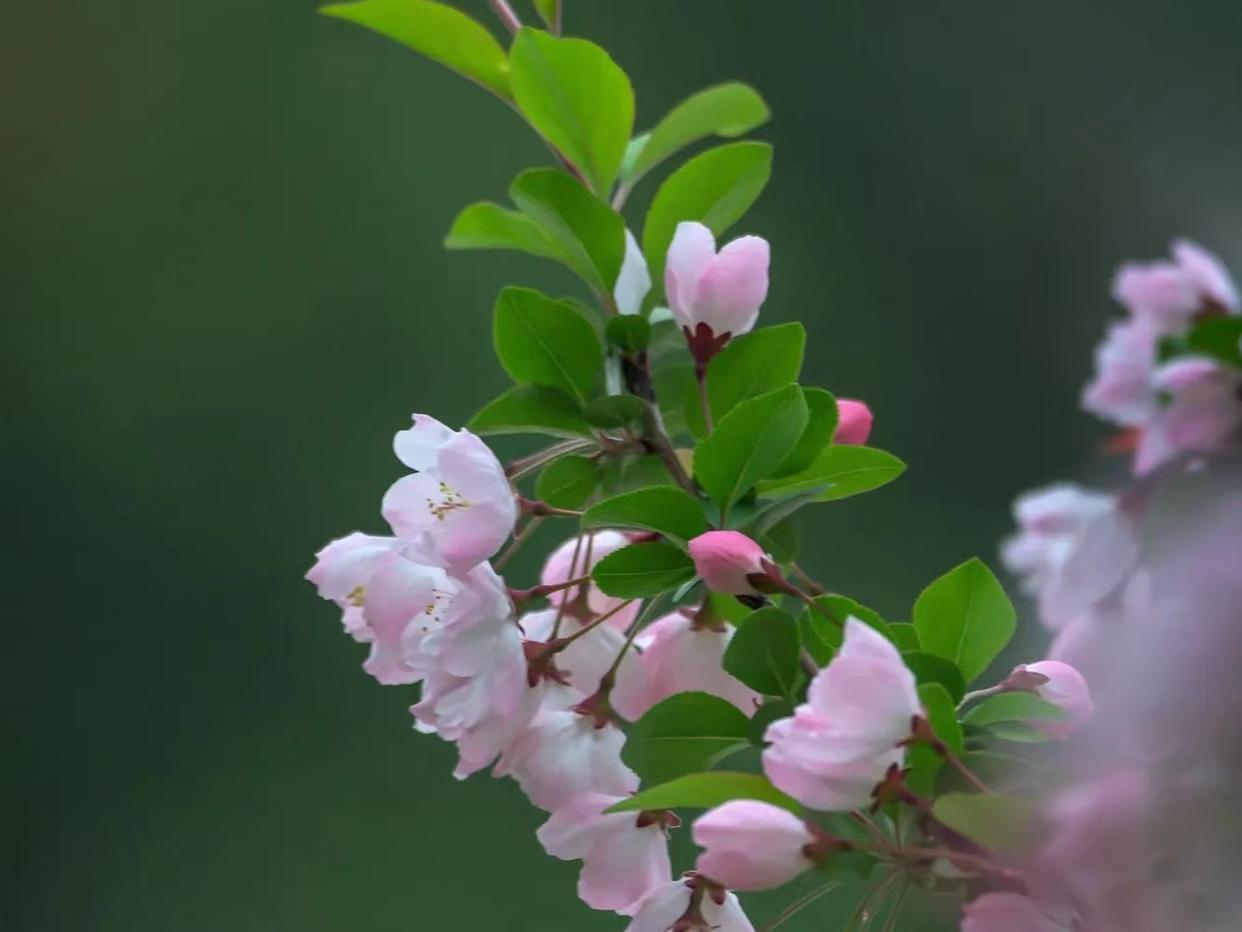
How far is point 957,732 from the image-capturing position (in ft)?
1.42

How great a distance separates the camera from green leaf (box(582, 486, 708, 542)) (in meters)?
0.47

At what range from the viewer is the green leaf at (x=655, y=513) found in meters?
0.47

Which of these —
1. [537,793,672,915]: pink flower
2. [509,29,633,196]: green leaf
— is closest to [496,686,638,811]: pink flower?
[537,793,672,915]: pink flower

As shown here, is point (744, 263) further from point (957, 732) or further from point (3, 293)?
point (3, 293)

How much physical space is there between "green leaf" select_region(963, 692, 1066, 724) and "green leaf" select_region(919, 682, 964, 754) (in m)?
0.03

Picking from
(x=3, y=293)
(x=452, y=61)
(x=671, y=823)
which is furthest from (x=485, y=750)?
(x=3, y=293)

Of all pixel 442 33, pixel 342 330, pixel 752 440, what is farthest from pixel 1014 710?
pixel 342 330

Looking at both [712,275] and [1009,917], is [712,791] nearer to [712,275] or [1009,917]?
[1009,917]

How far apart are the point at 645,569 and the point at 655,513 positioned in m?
0.02

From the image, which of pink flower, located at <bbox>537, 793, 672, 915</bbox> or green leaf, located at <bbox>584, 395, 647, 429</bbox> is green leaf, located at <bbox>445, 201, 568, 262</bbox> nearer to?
→ green leaf, located at <bbox>584, 395, 647, 429</bbox>

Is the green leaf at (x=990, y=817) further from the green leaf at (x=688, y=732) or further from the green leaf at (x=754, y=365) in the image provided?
the green leaf at (x=754, y=365)

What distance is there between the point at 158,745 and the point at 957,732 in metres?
2.09

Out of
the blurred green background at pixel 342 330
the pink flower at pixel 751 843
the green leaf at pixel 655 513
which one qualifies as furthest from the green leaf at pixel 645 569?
the blurred green background at pixel 342 330

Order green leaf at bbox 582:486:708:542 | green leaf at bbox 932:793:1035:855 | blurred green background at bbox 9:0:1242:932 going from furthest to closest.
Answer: blurred green background at bbox 9:0:1242:932, green leaf at bbox 582:486:708:542, green leaf at bbox 932:793:1035:855
